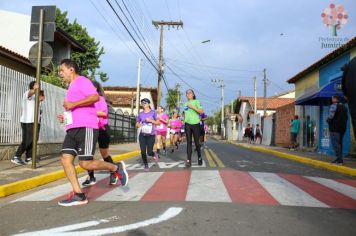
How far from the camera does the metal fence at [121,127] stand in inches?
962

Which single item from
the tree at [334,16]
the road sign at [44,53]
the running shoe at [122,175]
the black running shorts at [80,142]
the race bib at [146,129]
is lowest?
the running shoe at [122,175]

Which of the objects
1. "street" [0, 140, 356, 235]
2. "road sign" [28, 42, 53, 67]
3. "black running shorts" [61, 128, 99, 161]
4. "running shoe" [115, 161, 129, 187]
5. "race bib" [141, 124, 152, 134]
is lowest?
"street" [0, 140, 356, 235]

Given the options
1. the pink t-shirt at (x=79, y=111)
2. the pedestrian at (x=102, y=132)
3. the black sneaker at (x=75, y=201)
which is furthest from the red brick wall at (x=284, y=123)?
the black sneaker at (x=75, y=201)

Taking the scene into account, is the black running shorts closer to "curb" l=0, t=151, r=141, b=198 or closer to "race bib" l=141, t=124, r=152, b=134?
"curb" l=0, t=151, r=141, b=198

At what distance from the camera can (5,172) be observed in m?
8.40

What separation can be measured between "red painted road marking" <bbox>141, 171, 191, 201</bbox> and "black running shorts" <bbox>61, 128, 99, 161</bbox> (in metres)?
1.00

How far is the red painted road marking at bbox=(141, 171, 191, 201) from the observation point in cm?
606

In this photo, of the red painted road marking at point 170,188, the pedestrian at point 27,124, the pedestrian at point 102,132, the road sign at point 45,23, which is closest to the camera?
the red painted road marking at point 170,188

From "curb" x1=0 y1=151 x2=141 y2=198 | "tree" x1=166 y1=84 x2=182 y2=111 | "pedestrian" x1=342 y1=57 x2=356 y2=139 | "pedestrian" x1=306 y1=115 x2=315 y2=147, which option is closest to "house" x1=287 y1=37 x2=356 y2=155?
"pedestrian" x1=306 y1=115 x2=315 y2=147

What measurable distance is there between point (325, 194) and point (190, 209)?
102 inches

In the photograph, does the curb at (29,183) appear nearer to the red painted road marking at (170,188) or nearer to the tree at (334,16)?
the red painted road marking at (170,188)

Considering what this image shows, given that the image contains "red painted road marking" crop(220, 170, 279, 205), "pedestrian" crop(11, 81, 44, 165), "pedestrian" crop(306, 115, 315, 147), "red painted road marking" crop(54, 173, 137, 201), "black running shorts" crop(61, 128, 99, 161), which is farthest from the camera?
"pedestrian" crop(306, 115, 315, 147)

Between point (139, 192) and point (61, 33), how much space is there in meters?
18.2

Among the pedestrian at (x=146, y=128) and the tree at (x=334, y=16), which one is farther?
the tree at (x=334, y=16)
